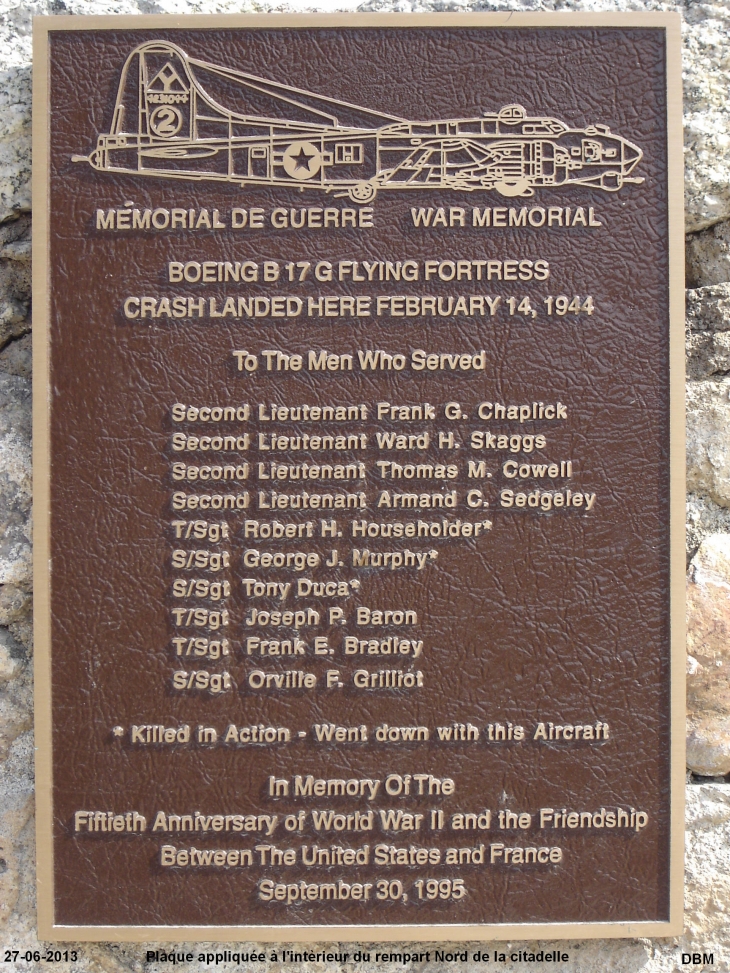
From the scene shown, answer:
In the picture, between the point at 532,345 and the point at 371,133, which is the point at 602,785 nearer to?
the point at 532,345

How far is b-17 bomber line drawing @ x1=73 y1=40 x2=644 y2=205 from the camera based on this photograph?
1841 millimetres

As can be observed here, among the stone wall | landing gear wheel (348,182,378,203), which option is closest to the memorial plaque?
landing gear wheel (348,182,378,203)

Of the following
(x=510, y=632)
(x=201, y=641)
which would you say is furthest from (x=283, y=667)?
(x=510, y=632)

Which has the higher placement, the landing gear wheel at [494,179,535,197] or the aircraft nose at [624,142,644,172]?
the aircraft nose at [624,142,644,172]

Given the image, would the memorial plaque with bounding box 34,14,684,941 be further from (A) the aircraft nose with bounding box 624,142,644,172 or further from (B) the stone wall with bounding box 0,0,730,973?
(B) the stone wall with bounding box 0,0,730,973

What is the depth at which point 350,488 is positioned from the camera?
72.8 inches

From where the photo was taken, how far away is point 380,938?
183cm

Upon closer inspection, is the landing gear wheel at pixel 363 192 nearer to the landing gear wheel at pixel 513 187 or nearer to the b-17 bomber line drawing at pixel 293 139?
the b-17 bomber line drawing at pixel 293 139

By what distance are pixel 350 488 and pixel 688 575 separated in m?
0.96

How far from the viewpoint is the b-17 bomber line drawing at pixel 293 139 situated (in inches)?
72.5

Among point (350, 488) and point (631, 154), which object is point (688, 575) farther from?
point (631, 154)

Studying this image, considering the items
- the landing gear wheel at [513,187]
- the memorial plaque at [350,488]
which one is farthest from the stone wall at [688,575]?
the landing gear wheel at [513,187]

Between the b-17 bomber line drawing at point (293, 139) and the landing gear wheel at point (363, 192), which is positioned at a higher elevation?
the b-17 bomber line drawing at point (293, 139)

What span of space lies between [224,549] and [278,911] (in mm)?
925
